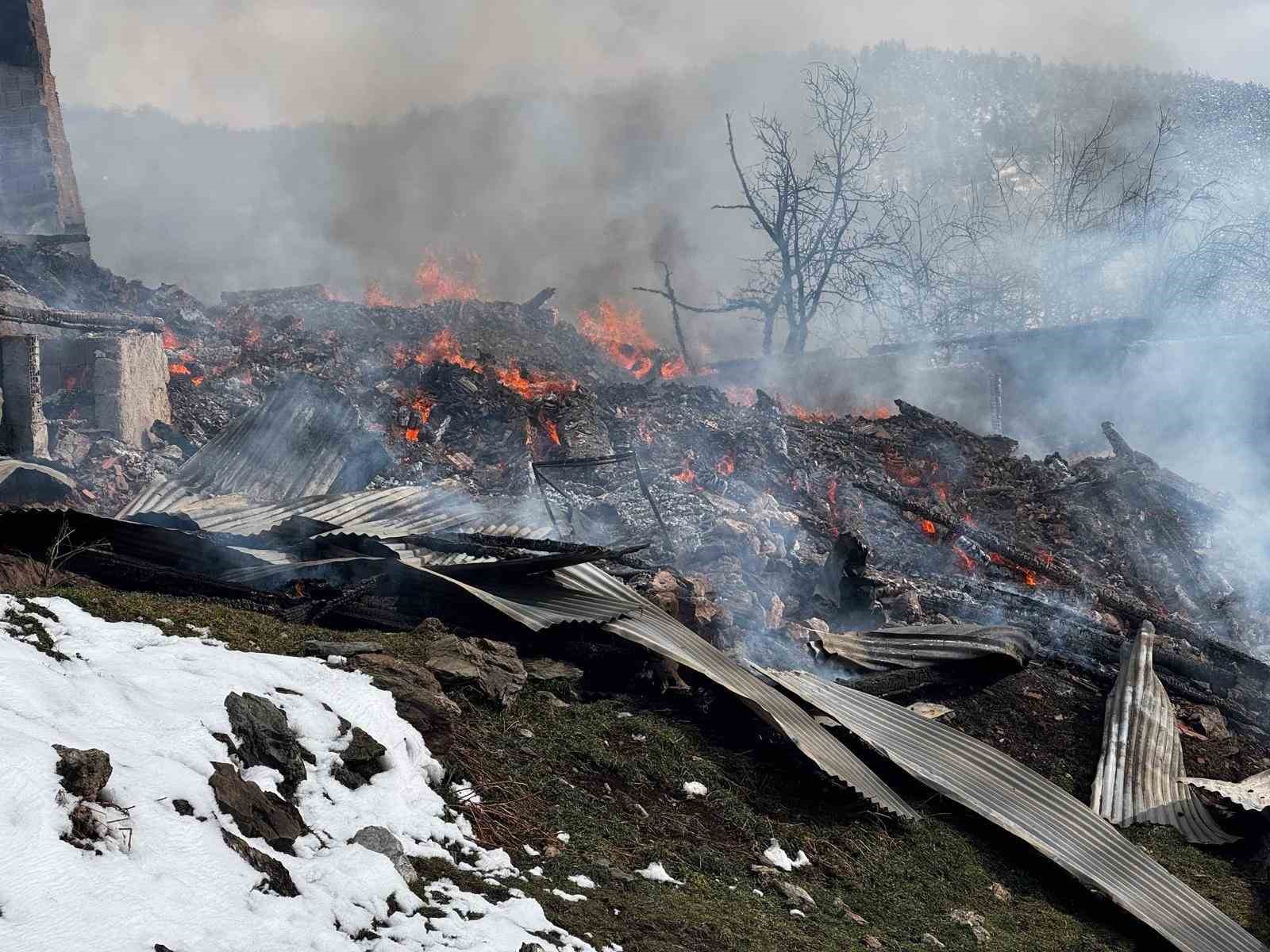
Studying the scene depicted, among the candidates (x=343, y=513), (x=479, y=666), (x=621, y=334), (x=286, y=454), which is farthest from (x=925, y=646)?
(x=621, y=334)

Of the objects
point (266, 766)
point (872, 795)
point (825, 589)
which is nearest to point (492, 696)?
point (266, 766)

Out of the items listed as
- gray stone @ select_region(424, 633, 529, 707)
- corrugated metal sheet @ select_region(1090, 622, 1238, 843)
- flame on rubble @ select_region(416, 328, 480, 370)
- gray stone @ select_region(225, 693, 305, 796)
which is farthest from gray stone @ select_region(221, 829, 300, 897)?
flame on rubble @ select_region(416, 328, 480, 370)

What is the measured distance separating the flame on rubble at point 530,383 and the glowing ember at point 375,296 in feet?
31.7

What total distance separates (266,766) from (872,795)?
128 inches

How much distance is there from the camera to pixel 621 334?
25641mm

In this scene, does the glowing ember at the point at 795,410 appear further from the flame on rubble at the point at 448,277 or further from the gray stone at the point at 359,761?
the gray stone at the point at 359,761

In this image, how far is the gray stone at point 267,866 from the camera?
320cm

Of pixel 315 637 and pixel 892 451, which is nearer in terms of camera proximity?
pixel 315 637

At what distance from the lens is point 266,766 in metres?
3.89

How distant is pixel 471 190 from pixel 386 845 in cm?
3190

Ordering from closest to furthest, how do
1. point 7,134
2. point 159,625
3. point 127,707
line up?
point 127,707, point 159,625, point 7,134

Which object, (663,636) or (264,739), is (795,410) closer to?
(663,636)

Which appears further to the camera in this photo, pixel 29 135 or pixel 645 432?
pixel 29 135

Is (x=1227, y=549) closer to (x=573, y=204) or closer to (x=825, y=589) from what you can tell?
(x=825, y=589)
